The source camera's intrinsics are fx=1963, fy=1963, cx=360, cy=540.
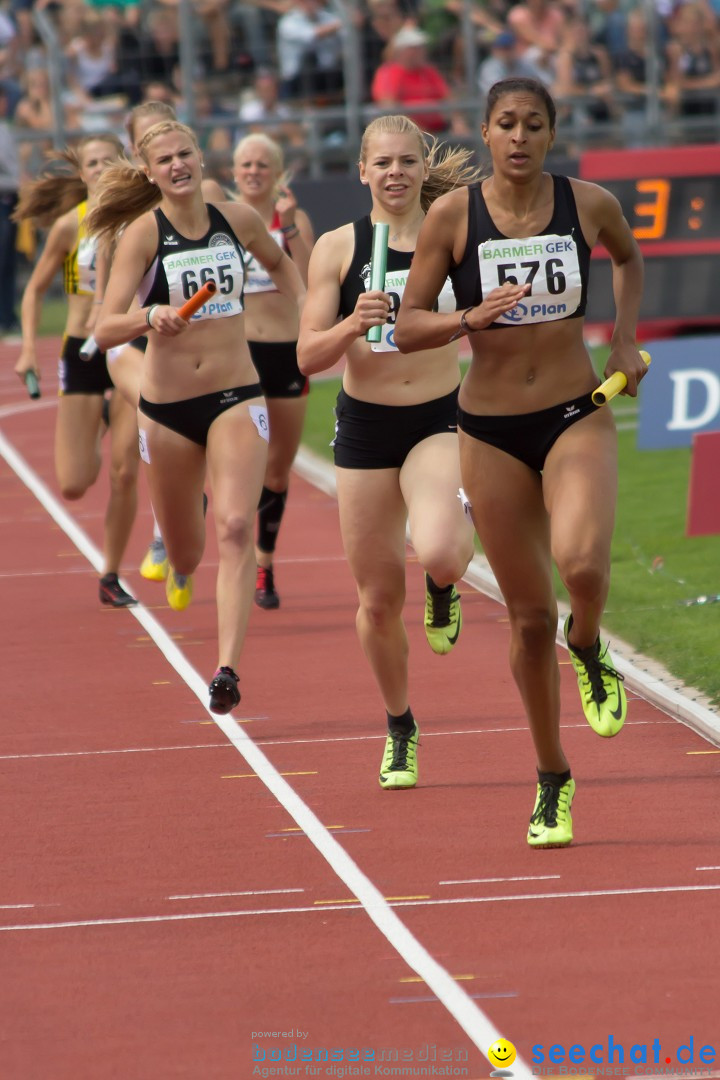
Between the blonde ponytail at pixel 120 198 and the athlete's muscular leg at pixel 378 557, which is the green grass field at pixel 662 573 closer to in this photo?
the athlete's muscular leg at pixel 378 557

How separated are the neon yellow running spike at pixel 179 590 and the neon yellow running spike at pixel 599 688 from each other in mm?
3184

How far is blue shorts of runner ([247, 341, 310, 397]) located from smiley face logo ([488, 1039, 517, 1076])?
6168mm

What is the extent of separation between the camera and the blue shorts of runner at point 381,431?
23.0 feet

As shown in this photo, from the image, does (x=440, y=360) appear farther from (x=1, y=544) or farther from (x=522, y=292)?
(x=1, y=544)

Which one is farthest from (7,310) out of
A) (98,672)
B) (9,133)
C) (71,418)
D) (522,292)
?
(522,292)

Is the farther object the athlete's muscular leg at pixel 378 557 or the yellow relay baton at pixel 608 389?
the athlete's muscular leg at pixel 378 557

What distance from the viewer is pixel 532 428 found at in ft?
19.6

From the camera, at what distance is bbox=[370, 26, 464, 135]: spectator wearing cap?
→ 2338 centimetres

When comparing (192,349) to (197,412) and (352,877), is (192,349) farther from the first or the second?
(352,877)

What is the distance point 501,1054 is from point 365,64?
20.6m

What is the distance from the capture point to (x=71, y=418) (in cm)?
1091

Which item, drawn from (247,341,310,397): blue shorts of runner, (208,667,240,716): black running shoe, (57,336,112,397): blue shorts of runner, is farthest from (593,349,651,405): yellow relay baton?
(57,336,112,397): blue shorts of runner

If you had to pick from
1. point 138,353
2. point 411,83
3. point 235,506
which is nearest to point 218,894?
point 235,506

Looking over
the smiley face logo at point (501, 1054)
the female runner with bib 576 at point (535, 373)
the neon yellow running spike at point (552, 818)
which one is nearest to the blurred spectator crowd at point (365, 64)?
the female runner with bib 576 at point (535, 373)
